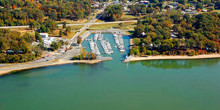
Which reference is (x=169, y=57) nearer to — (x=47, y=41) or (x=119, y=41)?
(x=119, y=41)

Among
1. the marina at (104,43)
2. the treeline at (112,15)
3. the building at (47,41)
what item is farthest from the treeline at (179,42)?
the building at (47,41)

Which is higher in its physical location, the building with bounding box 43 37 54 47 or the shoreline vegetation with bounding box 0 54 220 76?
the building with bounding box 43 37 54 47

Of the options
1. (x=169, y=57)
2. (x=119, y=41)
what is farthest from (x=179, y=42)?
(x=119, y=41)

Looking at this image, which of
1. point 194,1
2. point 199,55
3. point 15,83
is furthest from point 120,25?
point 194,1

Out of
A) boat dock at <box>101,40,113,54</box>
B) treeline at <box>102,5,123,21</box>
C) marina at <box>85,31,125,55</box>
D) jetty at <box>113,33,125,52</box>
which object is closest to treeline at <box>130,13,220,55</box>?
jetty at <box>113,33,125,52</box>

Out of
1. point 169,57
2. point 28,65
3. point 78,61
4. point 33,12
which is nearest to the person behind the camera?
point 28,65

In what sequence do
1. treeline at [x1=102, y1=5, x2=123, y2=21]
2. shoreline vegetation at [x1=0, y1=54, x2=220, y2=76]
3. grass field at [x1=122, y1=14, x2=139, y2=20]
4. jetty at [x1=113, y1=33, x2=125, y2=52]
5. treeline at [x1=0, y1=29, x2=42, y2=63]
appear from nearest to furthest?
shoreline vegetation at [x1=0, y1=54, x2=220, y2=76] → treeline at [x1=0, y1=29, x2=42, y2=63] → jetty at [x1=113, y1=33, x2=125, y2=52] → treeline at [x1=102, y1=5, x2=123, y2=21] → grass field at [x1=122, y1=14, x2=139, y2=20]

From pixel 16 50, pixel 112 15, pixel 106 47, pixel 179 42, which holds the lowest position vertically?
pixel 106 47

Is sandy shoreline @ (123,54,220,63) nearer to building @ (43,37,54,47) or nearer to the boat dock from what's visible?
the boat dock
